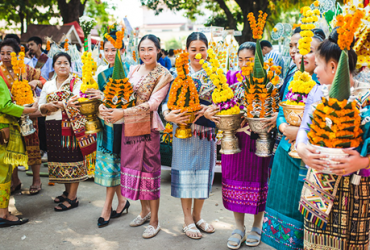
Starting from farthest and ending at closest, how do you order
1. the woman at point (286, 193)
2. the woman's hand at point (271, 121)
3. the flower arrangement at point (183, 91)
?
1. the flower arrangement at point (183, 91)
2. the woman's hand at point (271, 121)
3. the woman at point (286, 193)

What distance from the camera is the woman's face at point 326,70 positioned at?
1.71 meters

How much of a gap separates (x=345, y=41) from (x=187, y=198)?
2.10 m

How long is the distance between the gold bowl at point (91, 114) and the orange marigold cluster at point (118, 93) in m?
0.19

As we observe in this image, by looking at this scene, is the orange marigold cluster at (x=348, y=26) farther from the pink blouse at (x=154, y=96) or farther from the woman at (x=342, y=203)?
the pink blouse at (x=154, y=96)

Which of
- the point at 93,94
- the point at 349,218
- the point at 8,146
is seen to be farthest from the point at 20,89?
the point at 349,218

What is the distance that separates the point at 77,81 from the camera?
380 centimetres

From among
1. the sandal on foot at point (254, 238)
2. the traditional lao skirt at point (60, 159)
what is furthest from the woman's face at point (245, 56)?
the traditional lao skirt at point (60, 159)

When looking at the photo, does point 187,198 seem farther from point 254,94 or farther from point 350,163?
point 350,163

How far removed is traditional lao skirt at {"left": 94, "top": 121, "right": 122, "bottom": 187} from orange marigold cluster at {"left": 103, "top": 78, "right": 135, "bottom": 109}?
0.45 meters

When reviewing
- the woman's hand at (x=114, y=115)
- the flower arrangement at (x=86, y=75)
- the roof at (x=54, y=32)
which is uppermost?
the roof at (x=54, y=32)

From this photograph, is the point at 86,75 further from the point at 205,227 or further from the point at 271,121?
the point at 205,227

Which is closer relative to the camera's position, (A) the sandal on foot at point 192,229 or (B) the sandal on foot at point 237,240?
(B) the sandal on foot at point 237,240

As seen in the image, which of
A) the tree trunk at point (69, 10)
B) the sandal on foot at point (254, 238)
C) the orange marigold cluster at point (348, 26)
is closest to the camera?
the orange marigold cluster at point (348, 26)

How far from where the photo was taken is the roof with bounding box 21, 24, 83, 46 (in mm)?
11500
